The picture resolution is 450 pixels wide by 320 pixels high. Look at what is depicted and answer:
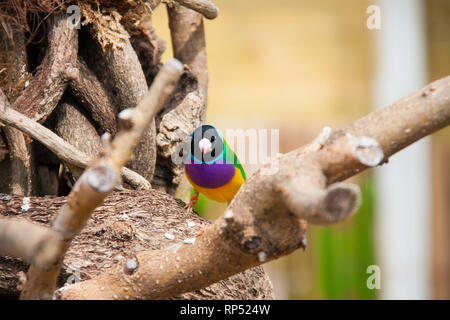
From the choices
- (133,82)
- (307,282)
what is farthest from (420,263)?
(133,82)

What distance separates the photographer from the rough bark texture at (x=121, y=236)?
39.1 inches

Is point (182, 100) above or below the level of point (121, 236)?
above

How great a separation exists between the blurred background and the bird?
0.56 metres

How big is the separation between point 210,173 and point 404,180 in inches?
41.6

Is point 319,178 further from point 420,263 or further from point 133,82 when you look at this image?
point 420,263

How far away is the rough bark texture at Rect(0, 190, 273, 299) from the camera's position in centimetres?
99

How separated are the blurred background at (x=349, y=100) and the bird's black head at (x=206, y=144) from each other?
22.5 inches

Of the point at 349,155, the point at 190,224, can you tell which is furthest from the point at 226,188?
the point at 349,155

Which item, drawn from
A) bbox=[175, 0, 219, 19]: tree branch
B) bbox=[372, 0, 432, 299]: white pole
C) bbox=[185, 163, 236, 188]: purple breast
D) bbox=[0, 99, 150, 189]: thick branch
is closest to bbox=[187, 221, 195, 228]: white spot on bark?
bbox=[185, 163, 236, 188]: purple breast

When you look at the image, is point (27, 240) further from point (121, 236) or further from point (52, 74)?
point (52, 74)

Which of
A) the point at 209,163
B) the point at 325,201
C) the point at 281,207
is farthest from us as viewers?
the point at 209,163

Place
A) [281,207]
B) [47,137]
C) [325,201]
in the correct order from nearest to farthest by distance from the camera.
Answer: [325,201]
[281,207]
[47,137]

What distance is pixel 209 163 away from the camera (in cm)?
124
